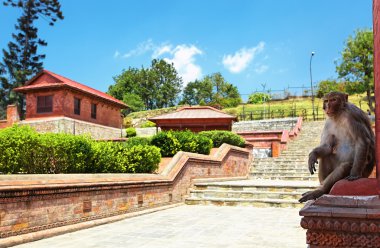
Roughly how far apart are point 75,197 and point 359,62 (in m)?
37.6

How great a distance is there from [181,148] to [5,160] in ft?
21.7

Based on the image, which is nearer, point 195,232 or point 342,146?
point 342,146

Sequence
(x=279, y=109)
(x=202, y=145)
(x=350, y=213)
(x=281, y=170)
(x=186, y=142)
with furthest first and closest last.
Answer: (x=279, y=109) < (x=281, y=170) < (x=202, y=145) < (x=186, y=142) < (x=350, y=213)

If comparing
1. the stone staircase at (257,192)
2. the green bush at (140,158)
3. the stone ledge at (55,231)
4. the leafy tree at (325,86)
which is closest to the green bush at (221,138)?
the stone staircase at (257,192)

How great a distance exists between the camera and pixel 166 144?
Answer: 12.7 metres

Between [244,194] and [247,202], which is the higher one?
[244,194]

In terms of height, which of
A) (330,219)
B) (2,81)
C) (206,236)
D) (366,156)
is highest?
(2,81)

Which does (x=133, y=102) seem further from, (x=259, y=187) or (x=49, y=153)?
(x=49, y=153)

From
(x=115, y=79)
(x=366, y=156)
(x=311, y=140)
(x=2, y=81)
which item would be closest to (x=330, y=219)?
(x=366, y=156)

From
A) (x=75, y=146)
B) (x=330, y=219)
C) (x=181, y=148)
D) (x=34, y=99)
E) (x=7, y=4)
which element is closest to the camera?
(x=330, y=219)

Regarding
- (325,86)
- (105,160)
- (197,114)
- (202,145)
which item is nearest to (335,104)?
(105,160)

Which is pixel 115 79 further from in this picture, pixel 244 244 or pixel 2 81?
pixel 244 244

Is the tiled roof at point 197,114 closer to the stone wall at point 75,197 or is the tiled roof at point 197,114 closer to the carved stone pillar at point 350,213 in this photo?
the stone wall at point 75,197

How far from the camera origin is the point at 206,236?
6.33 m
